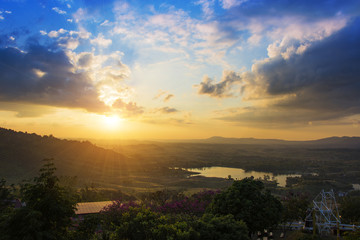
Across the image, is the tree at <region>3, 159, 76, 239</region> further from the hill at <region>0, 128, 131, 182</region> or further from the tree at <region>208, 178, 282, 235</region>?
the hill at <region>0, 128, 131, 182</region>

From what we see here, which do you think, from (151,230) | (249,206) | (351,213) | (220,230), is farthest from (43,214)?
(351,213)

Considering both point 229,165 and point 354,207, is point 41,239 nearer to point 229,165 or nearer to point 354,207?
point 354,207

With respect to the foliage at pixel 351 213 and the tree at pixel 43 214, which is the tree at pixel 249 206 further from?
the tree at pixel 43 214

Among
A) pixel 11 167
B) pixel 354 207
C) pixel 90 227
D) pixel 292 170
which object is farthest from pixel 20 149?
pixel 292 170

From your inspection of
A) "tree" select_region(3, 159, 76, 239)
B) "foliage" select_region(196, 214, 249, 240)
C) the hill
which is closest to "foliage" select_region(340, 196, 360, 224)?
"foliage" select_region(196, 214, 249, 240)

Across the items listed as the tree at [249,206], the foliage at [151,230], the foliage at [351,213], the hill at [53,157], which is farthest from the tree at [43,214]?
the hill at [53,157]

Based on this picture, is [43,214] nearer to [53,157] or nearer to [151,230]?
[151,230]
